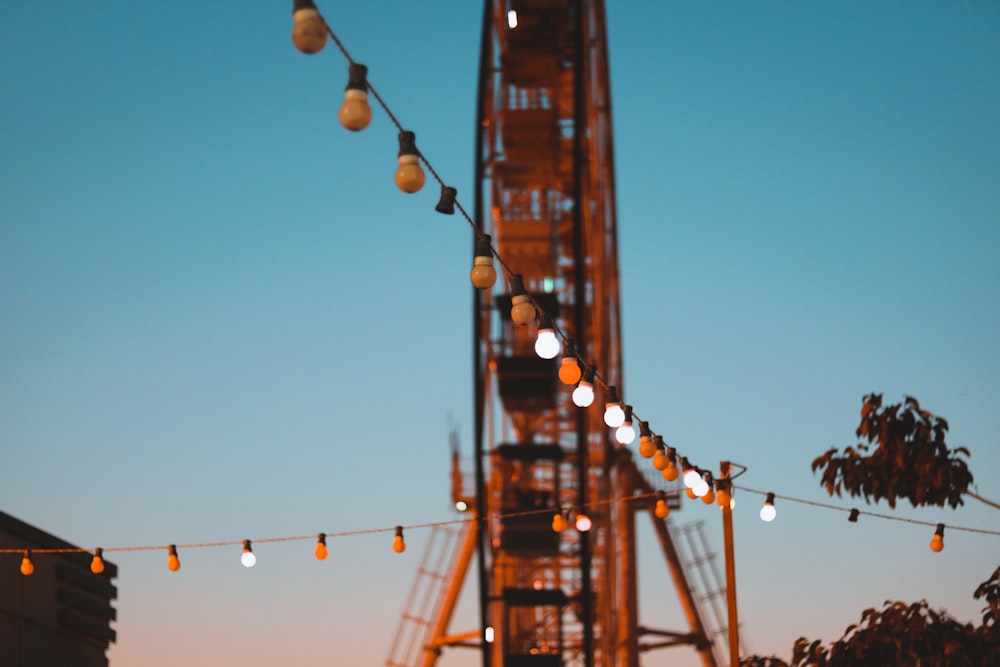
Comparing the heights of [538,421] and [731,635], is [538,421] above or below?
above

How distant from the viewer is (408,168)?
8.70 metres

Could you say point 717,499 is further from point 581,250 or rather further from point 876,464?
point 581,250

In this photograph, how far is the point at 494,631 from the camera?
33375 mm

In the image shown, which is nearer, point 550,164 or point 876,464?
point 876,464

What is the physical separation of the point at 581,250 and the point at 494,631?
789 centimetres

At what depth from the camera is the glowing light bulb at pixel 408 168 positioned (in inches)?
340

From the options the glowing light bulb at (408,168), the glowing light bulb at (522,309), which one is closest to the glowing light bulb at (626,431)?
the glowing light bulb at (522,309)

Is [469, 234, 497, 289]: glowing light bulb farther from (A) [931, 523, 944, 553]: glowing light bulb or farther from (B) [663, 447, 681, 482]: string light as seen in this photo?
(A) [931, 523, 944, 553]: glowing light bulb

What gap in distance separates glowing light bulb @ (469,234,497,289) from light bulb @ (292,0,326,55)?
2270 millimetres

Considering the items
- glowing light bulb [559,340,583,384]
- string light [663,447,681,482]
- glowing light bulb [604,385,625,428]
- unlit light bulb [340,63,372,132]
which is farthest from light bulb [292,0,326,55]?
string light [663,447,681,482]

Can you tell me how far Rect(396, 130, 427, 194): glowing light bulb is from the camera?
28.3ft

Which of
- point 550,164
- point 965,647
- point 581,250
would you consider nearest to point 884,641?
point 965,647

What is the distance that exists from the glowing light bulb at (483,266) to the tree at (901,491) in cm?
559

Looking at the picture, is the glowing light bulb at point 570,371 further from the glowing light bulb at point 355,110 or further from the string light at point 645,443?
the glowing light bulb at point 355,110
